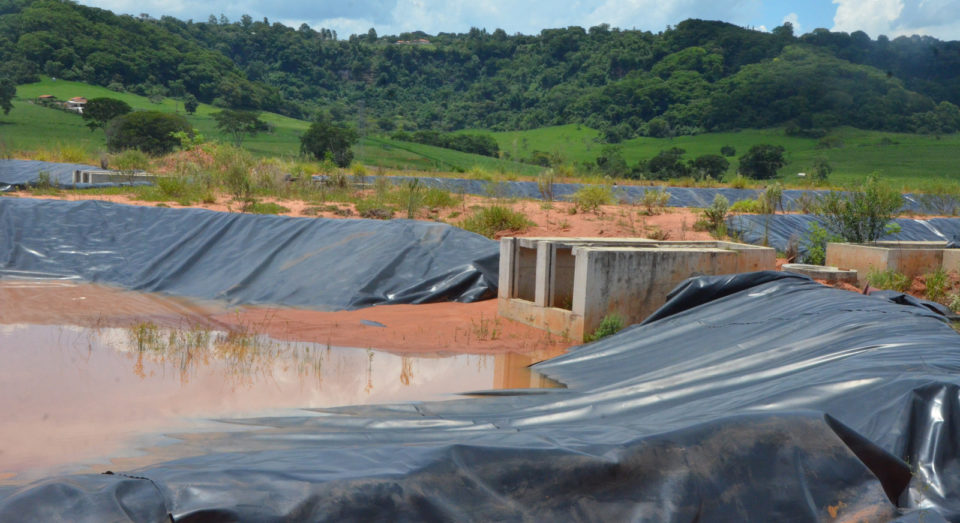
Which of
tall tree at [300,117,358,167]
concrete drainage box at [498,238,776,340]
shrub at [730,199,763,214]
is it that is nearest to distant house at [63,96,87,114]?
tall tree at [300,117,358,167]

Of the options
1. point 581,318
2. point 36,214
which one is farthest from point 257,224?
point 581,318

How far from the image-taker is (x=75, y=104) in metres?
48.8

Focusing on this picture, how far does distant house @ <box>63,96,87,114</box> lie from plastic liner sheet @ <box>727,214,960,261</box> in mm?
45009

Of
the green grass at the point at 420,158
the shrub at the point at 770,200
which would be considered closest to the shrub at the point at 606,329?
the shrub at the point at 770,200

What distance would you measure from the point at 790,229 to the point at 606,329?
8080mm

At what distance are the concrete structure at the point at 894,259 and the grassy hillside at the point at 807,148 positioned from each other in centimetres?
3126

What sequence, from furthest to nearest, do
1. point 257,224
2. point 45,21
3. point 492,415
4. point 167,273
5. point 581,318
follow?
1. point 45,21
2. point 257,224
3. point 167,273
4. point 581,318
5. point 492,415

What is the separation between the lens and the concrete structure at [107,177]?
1842cm

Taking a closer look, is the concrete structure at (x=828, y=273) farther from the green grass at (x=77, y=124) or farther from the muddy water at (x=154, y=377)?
the green grass at (x=77, y=124)

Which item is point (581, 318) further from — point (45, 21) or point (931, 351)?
point (45, 21)

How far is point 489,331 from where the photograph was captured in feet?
28.9

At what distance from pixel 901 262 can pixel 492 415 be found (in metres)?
6.77

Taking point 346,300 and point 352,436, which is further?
point 346,300

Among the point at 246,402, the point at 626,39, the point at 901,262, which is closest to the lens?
the point at 246,402
